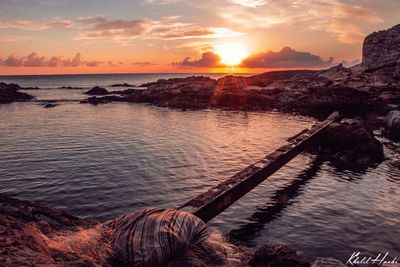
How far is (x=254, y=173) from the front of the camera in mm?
12289

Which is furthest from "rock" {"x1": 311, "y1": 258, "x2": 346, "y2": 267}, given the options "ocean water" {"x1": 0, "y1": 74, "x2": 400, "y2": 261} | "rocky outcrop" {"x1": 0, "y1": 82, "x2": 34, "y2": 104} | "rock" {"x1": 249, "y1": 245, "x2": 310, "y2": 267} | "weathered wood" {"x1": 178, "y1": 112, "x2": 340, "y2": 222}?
"rocky outcrop" {"x1": 0, "y1": 82, "x2": 34, "y2": 104}

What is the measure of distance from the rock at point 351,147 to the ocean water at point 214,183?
2.84 feet

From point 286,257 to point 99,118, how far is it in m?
36.1

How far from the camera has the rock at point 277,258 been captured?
7.18 metres

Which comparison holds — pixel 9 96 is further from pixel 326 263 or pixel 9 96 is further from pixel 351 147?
pixel 326 263

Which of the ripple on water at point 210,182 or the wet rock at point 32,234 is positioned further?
the ripple on water at point 210,182

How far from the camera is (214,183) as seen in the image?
16062 millimetres

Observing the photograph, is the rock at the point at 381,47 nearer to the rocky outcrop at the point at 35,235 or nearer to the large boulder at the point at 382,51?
the large boulder at the point at 382,51

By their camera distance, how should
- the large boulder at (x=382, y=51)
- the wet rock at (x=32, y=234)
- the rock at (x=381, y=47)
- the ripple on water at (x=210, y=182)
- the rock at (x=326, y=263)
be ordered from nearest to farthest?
the wet rock at (x=32, y=234), the rock at (x=326, y=263), the ripple on water at (x=210, y=182), the large boulder at (x=382, y=51), the rock at (x=381, y=47)

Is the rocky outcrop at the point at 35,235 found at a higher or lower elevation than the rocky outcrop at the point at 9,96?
lower

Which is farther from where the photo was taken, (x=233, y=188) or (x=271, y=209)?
(x=271, y=209)

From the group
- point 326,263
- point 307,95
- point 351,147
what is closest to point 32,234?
point 326,263

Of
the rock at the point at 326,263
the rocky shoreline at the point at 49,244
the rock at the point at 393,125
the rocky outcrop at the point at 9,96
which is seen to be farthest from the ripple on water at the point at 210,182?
the rocky outcrop at the point at 9,96

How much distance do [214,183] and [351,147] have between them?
10.4 metres
